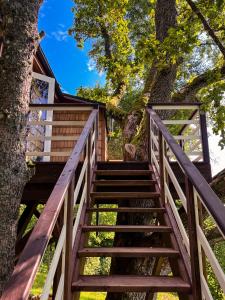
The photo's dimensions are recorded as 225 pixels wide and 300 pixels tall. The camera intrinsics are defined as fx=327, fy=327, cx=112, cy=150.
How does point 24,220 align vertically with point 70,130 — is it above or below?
below

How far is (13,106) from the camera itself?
3314mm

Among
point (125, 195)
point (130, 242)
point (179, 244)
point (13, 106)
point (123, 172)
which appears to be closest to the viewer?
point (179, 244)

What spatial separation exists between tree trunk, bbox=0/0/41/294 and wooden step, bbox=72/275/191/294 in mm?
855

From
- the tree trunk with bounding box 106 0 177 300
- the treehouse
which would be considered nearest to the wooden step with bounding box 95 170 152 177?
the treehouse

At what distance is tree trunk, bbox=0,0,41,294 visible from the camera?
3109 millimetres

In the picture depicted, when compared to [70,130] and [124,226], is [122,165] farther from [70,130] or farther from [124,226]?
[70,130]

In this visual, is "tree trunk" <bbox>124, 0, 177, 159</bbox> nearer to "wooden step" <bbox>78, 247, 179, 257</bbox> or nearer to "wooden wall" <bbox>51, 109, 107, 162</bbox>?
"wooden wall" <bbox>51, 109, 107, 162</bbox>

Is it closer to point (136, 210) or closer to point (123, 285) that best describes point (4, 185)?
point (123, 285)

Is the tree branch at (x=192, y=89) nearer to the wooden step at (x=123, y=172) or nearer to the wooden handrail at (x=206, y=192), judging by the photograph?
the wooden step at (x=123, y=172)

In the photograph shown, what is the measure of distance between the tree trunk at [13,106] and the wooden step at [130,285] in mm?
855

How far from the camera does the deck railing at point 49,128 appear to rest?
5.62 m

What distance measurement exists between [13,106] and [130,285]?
2.03m

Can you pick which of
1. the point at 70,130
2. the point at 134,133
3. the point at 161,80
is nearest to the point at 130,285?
the point at 161,80

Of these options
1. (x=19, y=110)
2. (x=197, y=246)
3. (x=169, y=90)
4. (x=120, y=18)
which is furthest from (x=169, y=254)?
(x=120, y=18)
